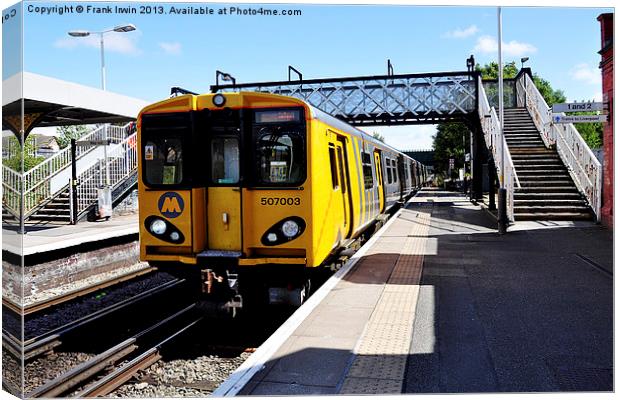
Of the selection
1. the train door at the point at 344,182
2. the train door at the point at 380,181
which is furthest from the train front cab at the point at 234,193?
the train door at the point at 380,181

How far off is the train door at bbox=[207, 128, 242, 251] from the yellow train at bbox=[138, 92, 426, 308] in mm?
12

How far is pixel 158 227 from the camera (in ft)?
21.2

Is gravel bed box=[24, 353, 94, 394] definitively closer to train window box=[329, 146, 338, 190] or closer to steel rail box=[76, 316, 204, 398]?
steel rail box=[76, 316, 204, 398]

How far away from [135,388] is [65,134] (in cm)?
1139

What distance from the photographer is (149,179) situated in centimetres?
656

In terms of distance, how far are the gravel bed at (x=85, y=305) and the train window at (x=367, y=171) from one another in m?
4.53

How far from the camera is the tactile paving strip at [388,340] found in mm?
4309

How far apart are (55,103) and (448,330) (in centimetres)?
657

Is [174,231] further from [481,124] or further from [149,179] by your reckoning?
[481,124]

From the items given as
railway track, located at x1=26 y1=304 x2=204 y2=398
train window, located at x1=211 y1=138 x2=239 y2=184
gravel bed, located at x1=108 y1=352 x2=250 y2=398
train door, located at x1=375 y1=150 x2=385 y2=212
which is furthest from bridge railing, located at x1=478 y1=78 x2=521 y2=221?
gravel bed, located at x1=108 y1=352 x2=250 y2=398

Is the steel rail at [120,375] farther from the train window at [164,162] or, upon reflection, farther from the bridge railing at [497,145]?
the bridge railing at [497,145]

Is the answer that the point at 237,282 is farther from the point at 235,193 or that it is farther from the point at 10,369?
the point at 10,369

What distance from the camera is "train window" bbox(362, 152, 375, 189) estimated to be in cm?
1014

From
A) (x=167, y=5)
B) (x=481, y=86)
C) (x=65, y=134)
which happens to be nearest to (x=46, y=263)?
(x=65, y=134)
